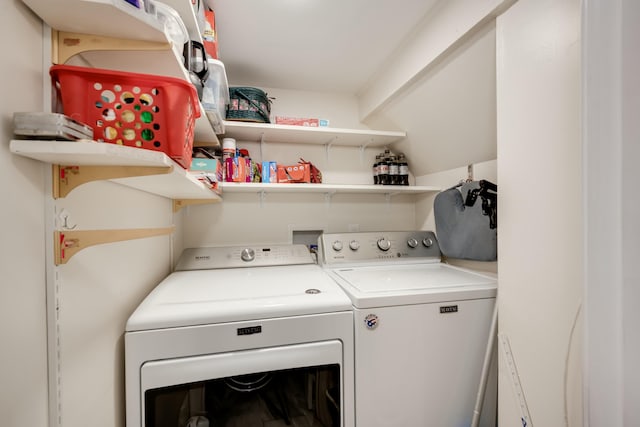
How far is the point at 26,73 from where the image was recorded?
569mm

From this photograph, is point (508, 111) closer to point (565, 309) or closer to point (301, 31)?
point (565, 309)

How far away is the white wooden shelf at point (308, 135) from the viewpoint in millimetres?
1686

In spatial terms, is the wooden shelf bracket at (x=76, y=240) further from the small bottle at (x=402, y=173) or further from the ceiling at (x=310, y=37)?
the small bottle at (x=402, y=173)

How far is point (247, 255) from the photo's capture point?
1.75 metres

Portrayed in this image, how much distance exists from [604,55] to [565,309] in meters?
0.77

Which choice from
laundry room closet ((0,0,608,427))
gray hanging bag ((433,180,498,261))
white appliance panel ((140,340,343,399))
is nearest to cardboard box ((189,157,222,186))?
laundry room closet ((0,0,608,427))

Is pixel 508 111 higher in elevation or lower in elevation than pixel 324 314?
higher

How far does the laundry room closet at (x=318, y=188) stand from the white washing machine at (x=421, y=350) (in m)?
0.12

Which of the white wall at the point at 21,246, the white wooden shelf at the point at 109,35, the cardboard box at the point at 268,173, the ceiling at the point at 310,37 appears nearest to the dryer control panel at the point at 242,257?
the cardboard box at the point at 268,173

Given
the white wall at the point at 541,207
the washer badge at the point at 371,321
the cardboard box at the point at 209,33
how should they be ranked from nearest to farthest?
the white wall at the point at 541,207 → the washer badge at the point at 371,321 → the cardboard box at the point at 209,33

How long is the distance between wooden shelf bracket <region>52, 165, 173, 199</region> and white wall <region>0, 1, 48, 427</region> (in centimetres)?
3

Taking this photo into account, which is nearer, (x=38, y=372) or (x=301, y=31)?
(x=38, y=372)

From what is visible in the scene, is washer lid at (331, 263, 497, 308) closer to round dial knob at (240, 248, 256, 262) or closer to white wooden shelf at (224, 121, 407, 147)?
round dial knob at (240, 248, 256, 262)

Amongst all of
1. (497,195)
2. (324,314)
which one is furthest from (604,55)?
(324,314)
